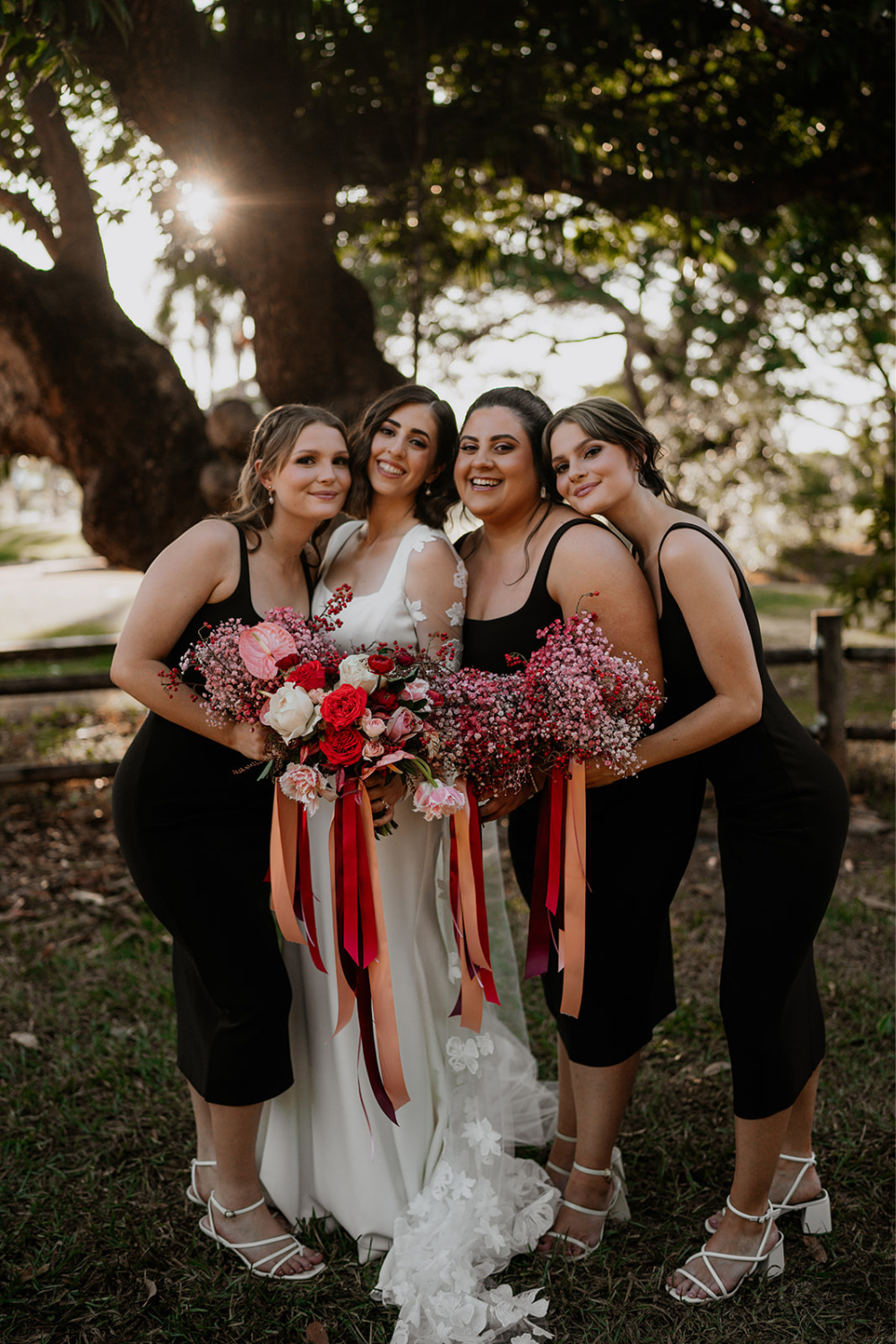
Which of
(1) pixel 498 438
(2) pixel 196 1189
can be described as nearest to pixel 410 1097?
(2) pixel 196 1189

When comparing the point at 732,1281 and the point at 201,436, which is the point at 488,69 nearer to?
the point at 201,436

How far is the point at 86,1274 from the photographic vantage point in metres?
2.72

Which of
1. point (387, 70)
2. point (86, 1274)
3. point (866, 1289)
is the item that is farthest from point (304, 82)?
point (866, 1289)

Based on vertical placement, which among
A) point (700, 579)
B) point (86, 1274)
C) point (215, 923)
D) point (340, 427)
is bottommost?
point (86, 1274)

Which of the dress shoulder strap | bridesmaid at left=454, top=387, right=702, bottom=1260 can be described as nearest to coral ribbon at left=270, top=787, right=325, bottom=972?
bridesmaid at left=454, top=387, right=702, bottom=1260

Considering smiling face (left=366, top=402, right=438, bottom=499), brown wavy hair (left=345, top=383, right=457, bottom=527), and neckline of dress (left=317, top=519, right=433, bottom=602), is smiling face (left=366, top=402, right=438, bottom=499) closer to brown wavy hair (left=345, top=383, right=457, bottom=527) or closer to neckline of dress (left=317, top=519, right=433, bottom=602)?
brown wavy hair (left=345, top=383, right=457, bottom=527)

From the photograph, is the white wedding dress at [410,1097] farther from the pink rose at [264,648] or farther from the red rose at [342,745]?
the red rose at [342,745]

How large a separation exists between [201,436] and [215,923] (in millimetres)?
3913

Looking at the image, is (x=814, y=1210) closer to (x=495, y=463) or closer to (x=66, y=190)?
(x=495, y=463)

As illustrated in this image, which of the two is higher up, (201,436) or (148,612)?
(201,436)

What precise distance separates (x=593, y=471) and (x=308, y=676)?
3.36 feet

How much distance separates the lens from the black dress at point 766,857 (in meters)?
2.53

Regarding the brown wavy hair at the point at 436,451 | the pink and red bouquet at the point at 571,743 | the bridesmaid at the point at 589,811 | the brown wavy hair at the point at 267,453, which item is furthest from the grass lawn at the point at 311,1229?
the brown wavy hair at the point at 436,451

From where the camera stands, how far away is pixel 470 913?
2.62 m
